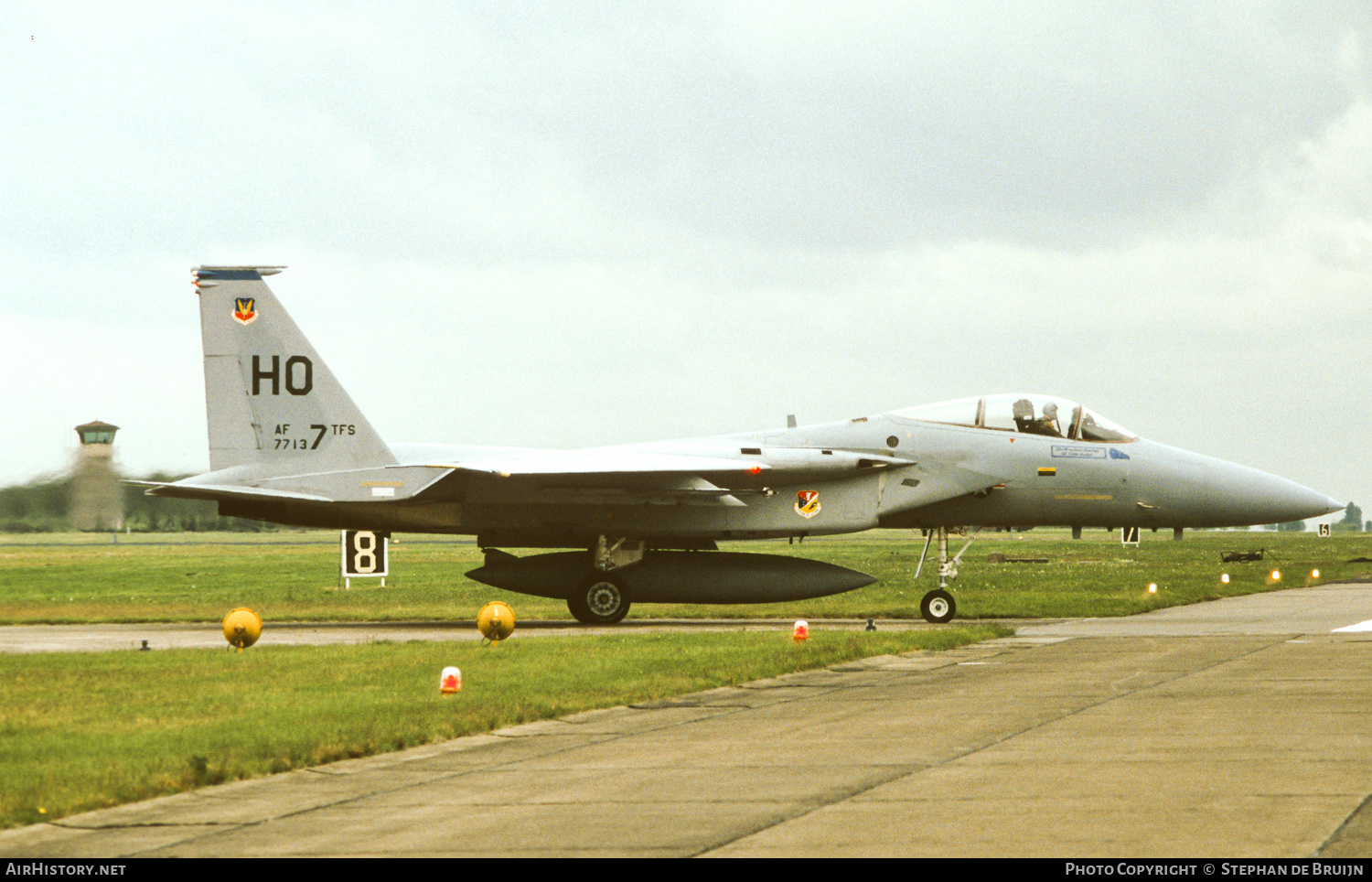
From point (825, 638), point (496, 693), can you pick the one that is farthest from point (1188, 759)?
point (825, 638)

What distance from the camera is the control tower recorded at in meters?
27.5

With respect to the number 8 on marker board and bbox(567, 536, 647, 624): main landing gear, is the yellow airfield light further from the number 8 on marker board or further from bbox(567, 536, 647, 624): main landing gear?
the number 8 on marker board

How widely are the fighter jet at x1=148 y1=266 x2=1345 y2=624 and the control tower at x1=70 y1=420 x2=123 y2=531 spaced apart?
754 centimetres

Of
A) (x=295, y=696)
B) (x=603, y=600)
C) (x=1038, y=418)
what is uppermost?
(x=1038, y=418)

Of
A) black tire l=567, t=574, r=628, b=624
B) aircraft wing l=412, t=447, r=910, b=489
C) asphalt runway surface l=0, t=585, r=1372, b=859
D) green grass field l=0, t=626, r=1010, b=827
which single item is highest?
aircraft wing l=412, t=447, r=910, b=489

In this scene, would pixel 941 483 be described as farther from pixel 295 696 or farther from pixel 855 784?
pixel 855 784

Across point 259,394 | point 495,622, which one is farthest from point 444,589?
→ point 495,622

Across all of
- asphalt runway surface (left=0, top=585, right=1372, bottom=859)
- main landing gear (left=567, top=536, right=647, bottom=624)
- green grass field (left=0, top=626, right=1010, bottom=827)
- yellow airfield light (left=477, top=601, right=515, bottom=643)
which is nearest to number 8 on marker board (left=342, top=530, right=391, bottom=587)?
main landing gear (left=567, top=536, right=647, bottom=624)

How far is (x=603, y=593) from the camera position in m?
21.2

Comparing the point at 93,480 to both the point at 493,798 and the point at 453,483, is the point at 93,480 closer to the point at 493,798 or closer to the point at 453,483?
the point at 453,483

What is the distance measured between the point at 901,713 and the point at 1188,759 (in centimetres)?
279

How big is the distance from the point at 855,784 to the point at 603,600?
14157mm

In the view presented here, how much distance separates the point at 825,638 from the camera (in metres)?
16.2

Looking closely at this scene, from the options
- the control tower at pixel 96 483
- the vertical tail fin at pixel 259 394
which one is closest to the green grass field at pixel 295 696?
the vertical tail fin at pixel 259 394
